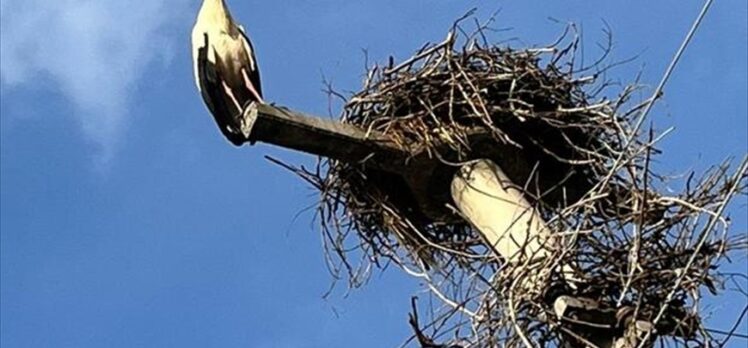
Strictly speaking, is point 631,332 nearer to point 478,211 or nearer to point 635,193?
point 635,193

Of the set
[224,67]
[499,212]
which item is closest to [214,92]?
[224,67]

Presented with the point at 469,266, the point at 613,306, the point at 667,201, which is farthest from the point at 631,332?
the point at 469,266

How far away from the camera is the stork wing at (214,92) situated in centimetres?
448

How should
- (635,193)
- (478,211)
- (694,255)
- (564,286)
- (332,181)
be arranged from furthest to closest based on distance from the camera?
(332,181) → (478,211) → (635,193) → (564,286) → (694,255)

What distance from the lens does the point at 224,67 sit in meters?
4.80

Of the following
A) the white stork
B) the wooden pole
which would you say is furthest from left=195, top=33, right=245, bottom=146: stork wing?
the wooden pole

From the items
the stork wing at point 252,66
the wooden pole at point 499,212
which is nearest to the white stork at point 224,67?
the stork wing at point 252,66

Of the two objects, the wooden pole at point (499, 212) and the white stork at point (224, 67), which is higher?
the white stork at point (224, 67)

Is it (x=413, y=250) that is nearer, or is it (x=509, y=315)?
(x=509, y=315)

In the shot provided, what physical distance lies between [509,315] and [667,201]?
1.62 ft

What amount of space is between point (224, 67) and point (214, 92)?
0.20 m

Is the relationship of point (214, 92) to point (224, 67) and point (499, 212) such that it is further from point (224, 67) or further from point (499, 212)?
point (499, 212)

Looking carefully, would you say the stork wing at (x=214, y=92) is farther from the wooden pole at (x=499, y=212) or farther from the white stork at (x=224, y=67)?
the wooden pole at (x=499, y=212)

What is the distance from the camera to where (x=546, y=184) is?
15.4ft
